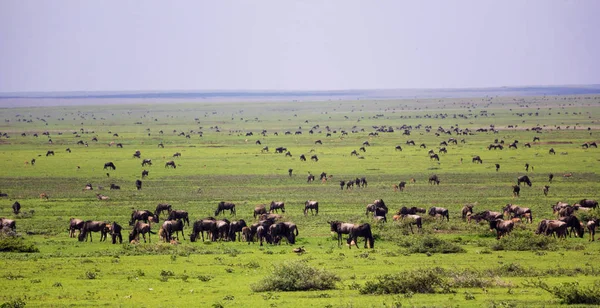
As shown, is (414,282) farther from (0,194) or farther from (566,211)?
(0,194)

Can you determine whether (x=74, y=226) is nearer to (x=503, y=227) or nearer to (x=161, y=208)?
(x=161, y=208)

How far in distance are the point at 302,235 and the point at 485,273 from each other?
11673 millimetres

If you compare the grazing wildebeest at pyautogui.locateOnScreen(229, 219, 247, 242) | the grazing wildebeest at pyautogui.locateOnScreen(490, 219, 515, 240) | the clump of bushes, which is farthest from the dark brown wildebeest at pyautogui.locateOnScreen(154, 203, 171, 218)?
the grazing wildebeest at pyautogui.locateOnScreen(490, 219, 515, 240)

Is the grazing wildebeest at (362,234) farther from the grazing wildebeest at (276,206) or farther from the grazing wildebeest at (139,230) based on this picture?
the grazing wildebeest at (276,206)

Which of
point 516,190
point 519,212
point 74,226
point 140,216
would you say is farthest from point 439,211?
point 74,226

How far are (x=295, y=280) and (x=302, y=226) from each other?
14005 millimetres

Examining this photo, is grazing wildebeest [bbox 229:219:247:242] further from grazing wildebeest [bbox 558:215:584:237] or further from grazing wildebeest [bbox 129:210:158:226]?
grazing wildebeest [bbox 558:215:584:237]

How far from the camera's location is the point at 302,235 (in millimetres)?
34438

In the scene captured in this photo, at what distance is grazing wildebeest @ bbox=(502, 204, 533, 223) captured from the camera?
3609cm

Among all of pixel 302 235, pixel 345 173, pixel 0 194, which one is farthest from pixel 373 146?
pixel 302 235

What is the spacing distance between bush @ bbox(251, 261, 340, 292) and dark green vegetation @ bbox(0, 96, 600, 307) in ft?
0.76

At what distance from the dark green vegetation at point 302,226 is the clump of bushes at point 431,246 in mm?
58

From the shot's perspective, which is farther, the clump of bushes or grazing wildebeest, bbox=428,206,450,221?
grazing wildebeest, bbox=428,206,450,221

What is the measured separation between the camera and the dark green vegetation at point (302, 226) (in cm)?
2205
